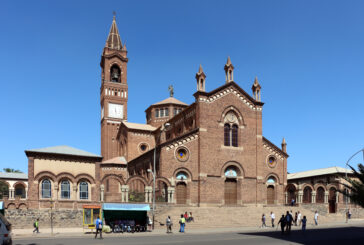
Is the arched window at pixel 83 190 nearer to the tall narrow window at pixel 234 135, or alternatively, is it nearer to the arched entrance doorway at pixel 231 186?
the arched entrance doorway at pixel 231 186

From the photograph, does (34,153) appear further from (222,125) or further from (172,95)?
(172,95)

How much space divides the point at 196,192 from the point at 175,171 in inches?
133

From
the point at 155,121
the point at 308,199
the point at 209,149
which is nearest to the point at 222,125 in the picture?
the point at 209,149

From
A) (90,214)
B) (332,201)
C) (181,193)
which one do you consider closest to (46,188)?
(90,214)

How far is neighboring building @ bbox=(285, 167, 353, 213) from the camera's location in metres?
45.3

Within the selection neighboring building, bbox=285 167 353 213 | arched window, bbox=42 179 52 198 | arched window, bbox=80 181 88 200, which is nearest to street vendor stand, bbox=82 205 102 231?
arched window, bbox=80 181 88 200

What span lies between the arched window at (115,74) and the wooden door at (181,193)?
32058mm

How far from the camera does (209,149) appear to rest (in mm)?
42594

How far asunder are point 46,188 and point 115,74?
34.4 meters

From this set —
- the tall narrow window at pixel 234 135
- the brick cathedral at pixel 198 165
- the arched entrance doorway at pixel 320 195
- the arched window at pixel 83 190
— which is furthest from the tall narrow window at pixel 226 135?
the arched window at pixel 83 190

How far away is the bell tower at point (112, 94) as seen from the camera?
65.0 m

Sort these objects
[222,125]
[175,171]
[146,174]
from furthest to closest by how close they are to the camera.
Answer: [146,174], [222,125], [175,171]

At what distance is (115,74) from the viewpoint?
66625 mm

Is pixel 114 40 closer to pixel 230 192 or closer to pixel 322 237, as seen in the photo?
pixel 230 192
